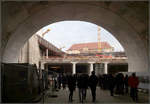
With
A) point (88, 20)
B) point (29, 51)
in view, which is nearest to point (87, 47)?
point (29, 51)

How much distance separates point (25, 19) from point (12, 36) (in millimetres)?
1972

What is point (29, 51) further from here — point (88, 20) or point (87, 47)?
point (87, 47)

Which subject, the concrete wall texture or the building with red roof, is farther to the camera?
the building with red roof

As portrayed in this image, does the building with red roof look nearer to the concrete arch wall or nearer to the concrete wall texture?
the concrete wall texture

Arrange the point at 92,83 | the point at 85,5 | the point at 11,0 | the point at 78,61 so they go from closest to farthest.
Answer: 1. the point at 92,83
2. the point at 11,0
3. the point at 85,5
4. the point at 78,61

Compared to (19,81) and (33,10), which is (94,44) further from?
(19,81)

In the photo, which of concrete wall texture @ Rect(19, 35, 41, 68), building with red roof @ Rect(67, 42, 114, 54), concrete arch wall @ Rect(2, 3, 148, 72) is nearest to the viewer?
concrete arch wall @ Rect(2, 3, 148, 72)

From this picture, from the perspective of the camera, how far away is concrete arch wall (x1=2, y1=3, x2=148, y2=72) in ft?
52.7

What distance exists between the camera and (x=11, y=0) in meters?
13.6

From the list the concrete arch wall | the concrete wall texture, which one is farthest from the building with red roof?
the concrete arch wall

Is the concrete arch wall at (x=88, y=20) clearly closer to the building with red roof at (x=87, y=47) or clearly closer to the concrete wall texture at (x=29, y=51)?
the concrete wall texture at (x=29, y=51)

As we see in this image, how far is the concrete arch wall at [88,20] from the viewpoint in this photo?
1606 cm

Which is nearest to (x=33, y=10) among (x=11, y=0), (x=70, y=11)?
(x=11, y=0)

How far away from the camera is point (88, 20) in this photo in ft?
62.6
